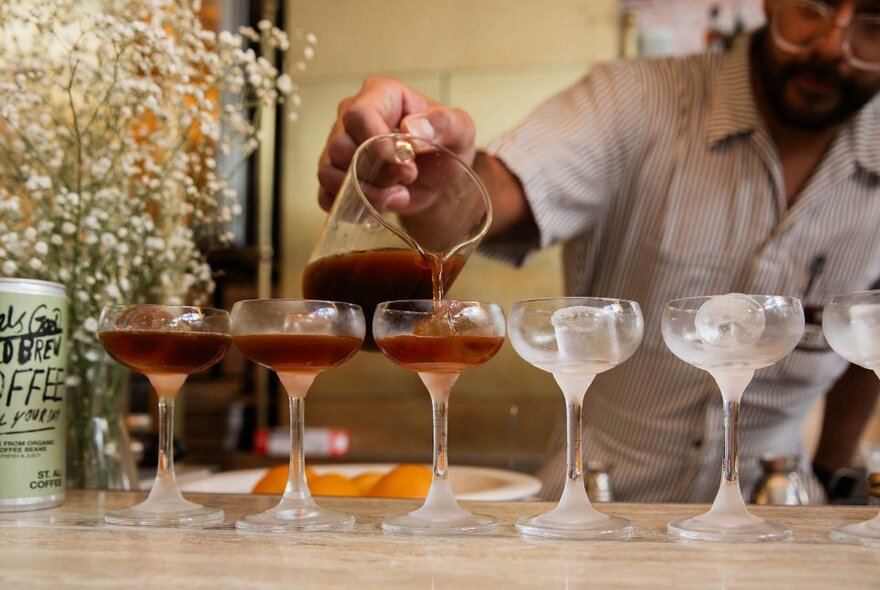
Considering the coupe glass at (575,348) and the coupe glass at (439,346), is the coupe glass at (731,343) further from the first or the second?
the coupe glass at (439,346)

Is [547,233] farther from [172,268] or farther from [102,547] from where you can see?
[102,547]

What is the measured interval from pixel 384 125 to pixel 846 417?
148 cm

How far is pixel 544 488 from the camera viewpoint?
1.79m

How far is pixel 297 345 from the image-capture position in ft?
2.88

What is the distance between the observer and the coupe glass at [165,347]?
931 mm

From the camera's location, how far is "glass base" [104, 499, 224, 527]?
34.6 inches

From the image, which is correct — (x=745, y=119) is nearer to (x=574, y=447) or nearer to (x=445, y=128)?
(x=445, y=128)

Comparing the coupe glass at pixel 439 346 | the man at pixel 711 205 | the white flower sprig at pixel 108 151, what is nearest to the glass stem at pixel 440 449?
the coupe glass at pixel 439 346

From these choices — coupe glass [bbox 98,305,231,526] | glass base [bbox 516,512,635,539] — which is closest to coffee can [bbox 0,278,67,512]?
coupe glass [bbox 98,305,231,526]

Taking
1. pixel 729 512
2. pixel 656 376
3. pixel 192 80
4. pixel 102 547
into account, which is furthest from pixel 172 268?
pixel 656 376

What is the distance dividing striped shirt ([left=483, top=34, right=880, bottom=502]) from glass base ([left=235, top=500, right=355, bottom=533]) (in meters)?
0.85

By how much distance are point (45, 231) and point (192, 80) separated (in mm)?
392

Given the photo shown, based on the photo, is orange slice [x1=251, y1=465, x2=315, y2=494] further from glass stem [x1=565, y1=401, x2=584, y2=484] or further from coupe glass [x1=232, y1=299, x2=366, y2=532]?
glass stem [x1=565, y1=401, x2=584, y2=484]

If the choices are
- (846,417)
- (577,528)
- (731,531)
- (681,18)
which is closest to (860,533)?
(731,531)
